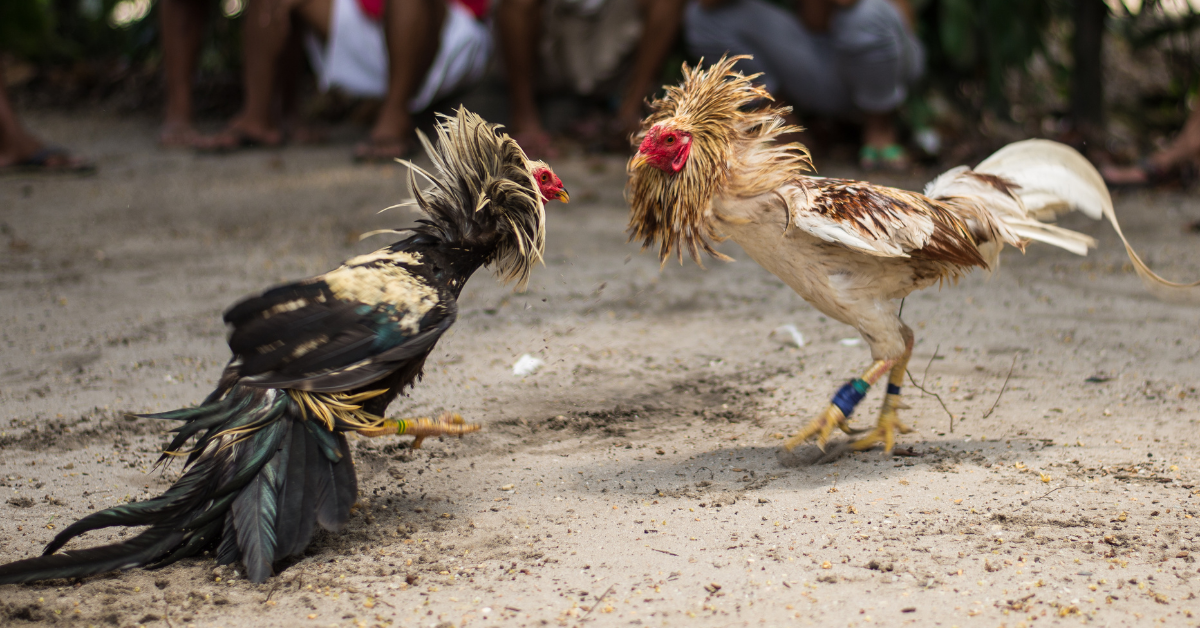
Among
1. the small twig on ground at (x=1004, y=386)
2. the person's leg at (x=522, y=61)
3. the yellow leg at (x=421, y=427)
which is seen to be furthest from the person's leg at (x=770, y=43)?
the yellow leg at (x=421, y=427)

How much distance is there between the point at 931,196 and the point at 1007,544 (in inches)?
50.7

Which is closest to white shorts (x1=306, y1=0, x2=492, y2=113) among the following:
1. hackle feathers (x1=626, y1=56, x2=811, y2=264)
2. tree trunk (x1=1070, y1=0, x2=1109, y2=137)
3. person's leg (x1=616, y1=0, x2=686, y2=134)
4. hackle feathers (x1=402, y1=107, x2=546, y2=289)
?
person's leg (x1=616, y1=0, x2=686, y2=134)

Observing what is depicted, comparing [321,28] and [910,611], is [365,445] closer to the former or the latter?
[910,611]

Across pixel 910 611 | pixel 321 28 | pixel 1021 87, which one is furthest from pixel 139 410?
pixel 1021 87

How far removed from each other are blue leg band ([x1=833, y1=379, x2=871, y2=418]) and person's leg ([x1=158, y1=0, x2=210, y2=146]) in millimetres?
6108

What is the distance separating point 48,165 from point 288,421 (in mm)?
5215

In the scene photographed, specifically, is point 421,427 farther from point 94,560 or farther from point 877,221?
point 877,221

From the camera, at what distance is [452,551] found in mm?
2535

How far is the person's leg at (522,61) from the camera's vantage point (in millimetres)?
6988

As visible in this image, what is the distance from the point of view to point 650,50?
281 inches

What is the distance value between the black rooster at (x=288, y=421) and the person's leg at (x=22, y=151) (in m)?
4.95

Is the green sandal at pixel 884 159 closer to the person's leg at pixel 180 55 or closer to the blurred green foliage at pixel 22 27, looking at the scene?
the person's leg at pixel 180 55

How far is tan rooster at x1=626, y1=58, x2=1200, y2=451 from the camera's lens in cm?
281

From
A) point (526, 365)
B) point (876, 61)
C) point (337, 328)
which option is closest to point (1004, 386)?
point (526, 365)
